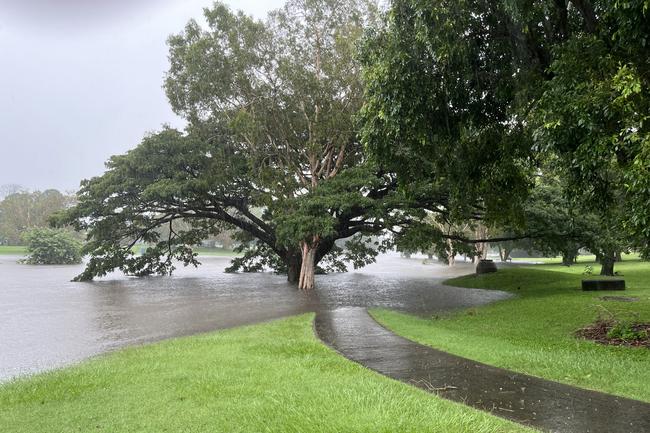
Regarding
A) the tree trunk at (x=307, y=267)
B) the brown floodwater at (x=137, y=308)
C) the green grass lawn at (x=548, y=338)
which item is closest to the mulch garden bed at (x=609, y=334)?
the green grass lawn at (x=548, y=338)

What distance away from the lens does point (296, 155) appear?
2759 centimetres

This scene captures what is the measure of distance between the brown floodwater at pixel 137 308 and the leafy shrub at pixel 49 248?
29.5 meters

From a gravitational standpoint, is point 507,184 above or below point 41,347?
above

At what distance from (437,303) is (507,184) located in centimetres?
769

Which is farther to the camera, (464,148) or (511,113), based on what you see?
(464,148)

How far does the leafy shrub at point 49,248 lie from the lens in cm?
5656

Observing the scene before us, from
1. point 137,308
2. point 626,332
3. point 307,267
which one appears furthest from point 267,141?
point 626,332

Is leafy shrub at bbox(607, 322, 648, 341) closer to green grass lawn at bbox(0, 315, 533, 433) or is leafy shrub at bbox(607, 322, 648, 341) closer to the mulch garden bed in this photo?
the mulch garden bed

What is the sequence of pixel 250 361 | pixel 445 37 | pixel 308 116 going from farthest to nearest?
pixel 308 116 → pixel 445 37 → pixel 250 361

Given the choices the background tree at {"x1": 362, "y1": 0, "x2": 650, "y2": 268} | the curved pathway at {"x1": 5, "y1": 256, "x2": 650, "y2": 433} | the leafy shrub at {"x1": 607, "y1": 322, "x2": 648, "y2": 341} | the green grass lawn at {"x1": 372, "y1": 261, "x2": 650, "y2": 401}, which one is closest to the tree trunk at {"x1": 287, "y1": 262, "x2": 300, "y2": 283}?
the curved pathway at {"x1": 5, "y1": 256, "x2": 650, "y2": 433}

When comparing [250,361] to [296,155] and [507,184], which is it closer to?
[507,184]

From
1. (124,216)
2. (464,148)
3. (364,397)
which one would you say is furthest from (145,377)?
(124,216)

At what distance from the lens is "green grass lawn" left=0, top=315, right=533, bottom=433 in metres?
4.33

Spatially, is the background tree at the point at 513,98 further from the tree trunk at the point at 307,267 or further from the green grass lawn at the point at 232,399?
the tree trunk at the point at 307,267
